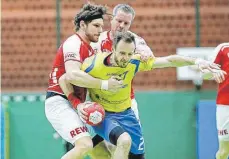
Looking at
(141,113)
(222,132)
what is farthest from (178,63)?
(141,113)

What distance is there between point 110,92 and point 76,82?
452 mm

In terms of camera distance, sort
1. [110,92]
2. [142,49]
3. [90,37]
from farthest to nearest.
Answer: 1. [142,49]
2. [90,37]
3. [110,92]

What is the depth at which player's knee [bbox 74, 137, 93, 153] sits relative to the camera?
6.99 metres

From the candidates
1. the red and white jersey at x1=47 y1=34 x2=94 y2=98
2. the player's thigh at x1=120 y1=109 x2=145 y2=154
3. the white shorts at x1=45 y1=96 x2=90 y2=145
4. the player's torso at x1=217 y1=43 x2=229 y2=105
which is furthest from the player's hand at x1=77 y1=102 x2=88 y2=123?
the player's torso at x1=217 y1=43 x2=229 y2=105

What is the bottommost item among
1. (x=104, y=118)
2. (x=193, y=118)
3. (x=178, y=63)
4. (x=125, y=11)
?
(x=193, y=118)

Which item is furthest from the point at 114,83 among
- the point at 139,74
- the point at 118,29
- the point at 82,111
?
the point at 139,74

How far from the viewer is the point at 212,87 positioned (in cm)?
1111

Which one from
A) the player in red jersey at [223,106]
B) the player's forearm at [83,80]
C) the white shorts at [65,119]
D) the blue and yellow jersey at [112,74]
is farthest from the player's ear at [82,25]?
the player in red jersey at [223,106]

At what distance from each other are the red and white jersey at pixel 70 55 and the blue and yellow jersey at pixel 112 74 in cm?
10

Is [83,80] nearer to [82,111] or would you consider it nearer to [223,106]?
[82,111]

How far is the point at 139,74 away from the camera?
11297 millimetres

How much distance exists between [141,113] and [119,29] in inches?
114

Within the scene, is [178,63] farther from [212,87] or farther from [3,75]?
[3,75]

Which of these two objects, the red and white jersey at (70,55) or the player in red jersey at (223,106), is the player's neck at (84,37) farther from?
the player in red jersey at (223,106)
